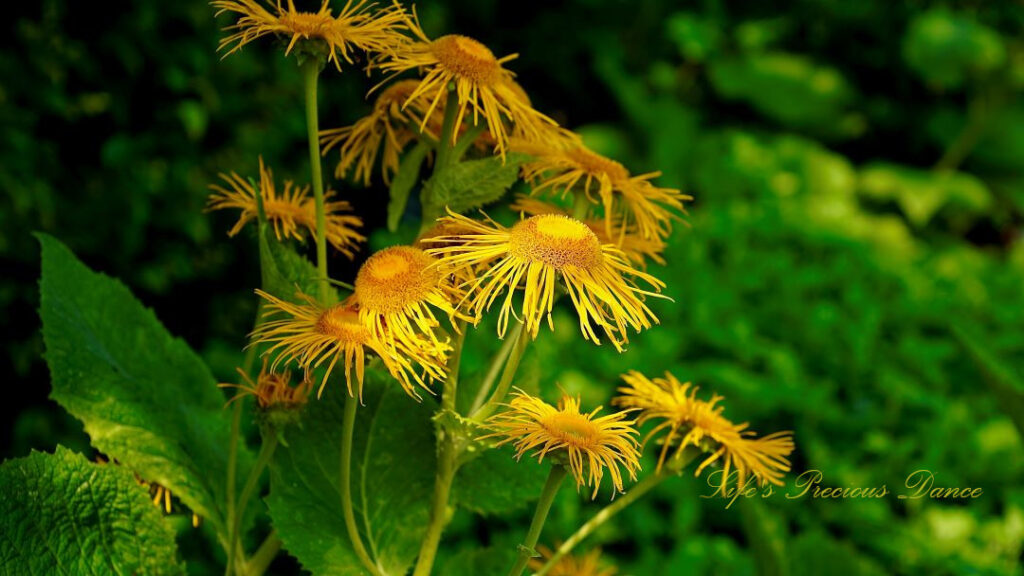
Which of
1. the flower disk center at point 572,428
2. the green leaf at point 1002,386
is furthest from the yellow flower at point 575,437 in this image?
the green leaf at point 1002,386

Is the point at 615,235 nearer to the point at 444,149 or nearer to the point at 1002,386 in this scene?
the point at 444,149

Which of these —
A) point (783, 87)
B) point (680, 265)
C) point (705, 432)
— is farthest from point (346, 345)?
point (783, 87)

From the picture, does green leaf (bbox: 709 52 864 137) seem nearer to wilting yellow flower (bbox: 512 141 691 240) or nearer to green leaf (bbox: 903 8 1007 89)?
green leaf (bbox: 903 8 1007 89)

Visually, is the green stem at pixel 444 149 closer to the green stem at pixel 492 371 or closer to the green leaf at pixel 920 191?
the green stem at pixel 492 371

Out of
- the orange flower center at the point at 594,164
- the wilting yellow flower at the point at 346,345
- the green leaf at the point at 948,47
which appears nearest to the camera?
the wilting yellow flower at the point at 346,345

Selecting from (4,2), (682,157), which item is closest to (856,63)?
(682,157)

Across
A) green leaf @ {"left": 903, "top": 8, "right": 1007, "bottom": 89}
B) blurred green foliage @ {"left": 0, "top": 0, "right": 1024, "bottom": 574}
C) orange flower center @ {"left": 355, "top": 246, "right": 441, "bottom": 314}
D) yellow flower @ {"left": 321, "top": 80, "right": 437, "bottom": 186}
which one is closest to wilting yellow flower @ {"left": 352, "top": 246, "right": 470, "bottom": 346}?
orange flower center @ {"left": 355, "top": 246, "right": 441, "bottom": 314}
